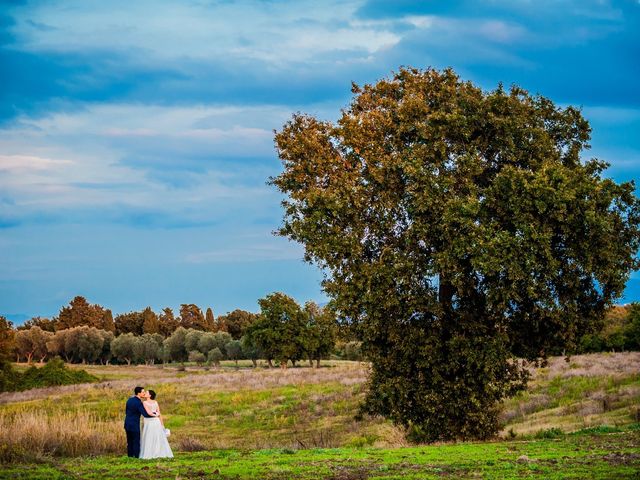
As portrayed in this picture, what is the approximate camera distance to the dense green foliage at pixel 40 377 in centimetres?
7100

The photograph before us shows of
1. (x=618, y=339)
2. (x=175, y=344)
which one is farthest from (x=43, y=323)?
(x=618, y=339)

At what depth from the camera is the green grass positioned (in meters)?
14.5

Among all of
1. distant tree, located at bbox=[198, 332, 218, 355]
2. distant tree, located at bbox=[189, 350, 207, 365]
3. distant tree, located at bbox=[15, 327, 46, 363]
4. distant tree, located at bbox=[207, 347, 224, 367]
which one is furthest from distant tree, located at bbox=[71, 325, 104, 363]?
distant tree, located at bbox=[207, 347, 224, 367]

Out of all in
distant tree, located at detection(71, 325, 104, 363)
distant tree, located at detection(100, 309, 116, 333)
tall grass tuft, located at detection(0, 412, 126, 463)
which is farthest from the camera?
distant tree, located at detection(100, 309, 116, 333)

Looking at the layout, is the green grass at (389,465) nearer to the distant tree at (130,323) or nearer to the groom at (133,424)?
the groom at (133,424)

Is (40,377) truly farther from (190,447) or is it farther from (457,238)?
(457,238)

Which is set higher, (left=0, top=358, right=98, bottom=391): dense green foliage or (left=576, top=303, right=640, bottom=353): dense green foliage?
(left=576, top=303, right=640, bottom=353): dense green foliage

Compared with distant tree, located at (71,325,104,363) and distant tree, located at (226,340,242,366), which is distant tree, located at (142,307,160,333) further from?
distant tree, located at (226,340,242,366)

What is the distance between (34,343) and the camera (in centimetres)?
14962

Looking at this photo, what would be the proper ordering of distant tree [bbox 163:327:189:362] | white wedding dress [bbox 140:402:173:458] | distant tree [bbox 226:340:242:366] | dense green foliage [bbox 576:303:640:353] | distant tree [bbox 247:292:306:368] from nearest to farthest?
white wedding dress [bbox 140:402:173:458]
dense green foliage [bbox 576:303:640:353]
distant tree [bbox 247:292:306:368]
distant tree [bbox 226:340:242:366]
distant tree [bbox 163:327:189:362]

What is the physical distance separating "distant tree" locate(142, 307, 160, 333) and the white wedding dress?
15657cm

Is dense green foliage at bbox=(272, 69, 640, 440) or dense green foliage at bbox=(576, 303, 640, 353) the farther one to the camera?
dense green foliage at bbox=(576, 303, 640, 353)

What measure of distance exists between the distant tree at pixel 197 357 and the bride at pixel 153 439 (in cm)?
11513

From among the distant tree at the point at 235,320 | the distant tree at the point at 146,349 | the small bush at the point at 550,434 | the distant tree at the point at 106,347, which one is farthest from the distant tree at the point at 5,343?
the distant tree at the point at 235,320
